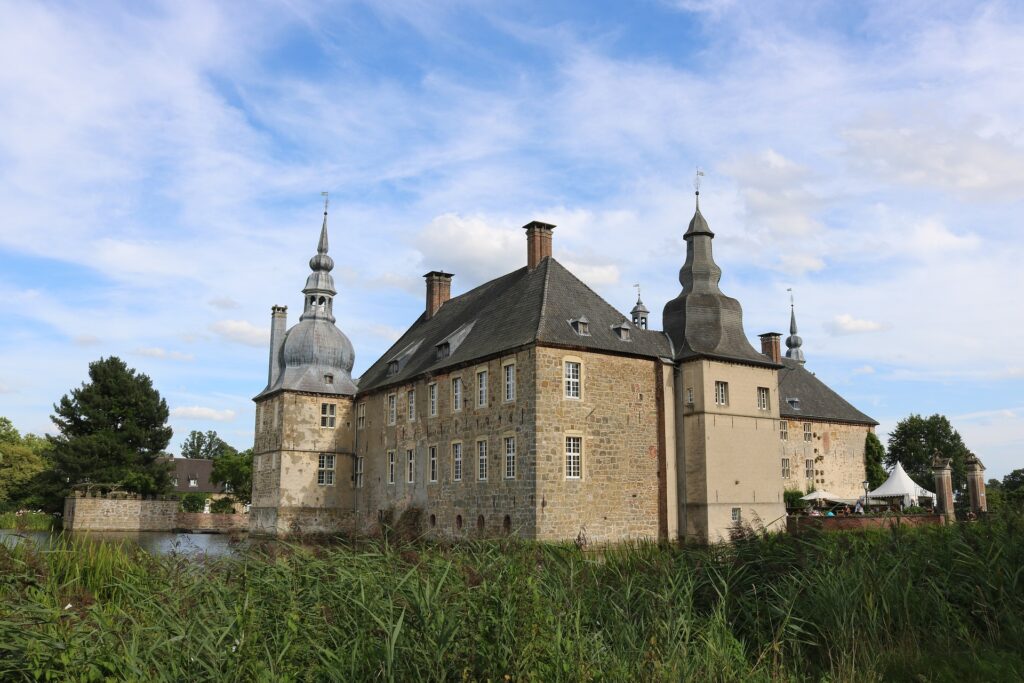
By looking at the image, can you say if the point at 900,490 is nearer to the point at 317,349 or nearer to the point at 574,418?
the point at 574,418

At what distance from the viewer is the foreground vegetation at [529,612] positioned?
18.9 feet

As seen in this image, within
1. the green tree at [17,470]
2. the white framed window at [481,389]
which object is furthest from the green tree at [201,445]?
the white framed window at [481,389]

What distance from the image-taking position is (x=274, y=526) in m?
33.0

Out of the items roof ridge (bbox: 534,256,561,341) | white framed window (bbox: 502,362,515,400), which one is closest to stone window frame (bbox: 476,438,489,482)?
white framed window (bbox: 502,362,515,400)

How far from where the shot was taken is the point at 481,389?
83.8 feet

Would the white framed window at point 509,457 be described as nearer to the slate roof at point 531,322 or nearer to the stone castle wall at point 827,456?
the slate roof at point 531,322

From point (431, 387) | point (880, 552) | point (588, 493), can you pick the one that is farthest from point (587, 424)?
point (880, 552)

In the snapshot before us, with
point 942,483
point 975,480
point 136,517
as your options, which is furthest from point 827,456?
point 136,517

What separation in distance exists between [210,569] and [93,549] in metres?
2.84

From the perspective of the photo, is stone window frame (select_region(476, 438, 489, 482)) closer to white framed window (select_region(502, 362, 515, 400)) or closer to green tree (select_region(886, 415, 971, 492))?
white framed window (select_region(502, 362, 515, 400))

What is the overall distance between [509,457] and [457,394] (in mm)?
3842

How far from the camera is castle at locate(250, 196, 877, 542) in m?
23.2

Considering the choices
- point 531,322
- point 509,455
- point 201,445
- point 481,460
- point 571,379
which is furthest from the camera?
point 201,445

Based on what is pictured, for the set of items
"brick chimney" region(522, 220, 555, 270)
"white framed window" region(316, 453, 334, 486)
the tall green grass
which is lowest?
the tall green grass
